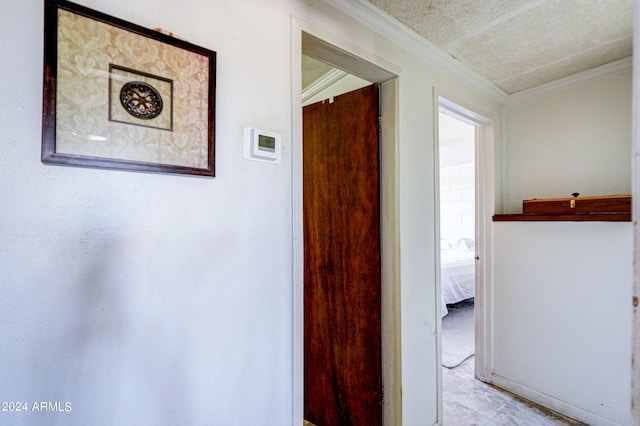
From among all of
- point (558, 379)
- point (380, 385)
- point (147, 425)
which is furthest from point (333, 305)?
point (558, 379)

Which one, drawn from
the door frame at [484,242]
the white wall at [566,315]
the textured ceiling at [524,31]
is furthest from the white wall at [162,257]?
the white wall at [566,315]

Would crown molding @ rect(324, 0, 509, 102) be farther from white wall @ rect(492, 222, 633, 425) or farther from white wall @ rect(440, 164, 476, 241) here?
white wall @ rect(440, 164, 476, 241)

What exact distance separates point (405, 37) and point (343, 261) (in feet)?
4.43

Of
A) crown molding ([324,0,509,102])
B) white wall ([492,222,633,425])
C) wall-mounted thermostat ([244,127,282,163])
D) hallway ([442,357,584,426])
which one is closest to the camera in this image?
wall-mounted thermostat ([244,127,282,163])

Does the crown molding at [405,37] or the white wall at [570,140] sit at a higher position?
the crown molding at [405,37]

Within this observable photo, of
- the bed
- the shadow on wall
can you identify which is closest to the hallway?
the bed

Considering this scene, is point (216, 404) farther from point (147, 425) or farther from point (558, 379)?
point (558, 379)

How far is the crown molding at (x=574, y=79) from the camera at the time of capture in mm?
1982

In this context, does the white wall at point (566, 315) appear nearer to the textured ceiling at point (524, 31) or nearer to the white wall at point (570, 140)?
the white wall at point (570, 140)

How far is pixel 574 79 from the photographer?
2.18 m

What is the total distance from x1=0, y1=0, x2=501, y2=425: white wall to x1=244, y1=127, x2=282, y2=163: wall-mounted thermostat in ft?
0.12

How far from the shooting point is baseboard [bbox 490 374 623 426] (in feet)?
6.30

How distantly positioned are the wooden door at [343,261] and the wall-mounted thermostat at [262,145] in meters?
0.75

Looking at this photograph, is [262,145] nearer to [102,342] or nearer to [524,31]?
[102,342]
